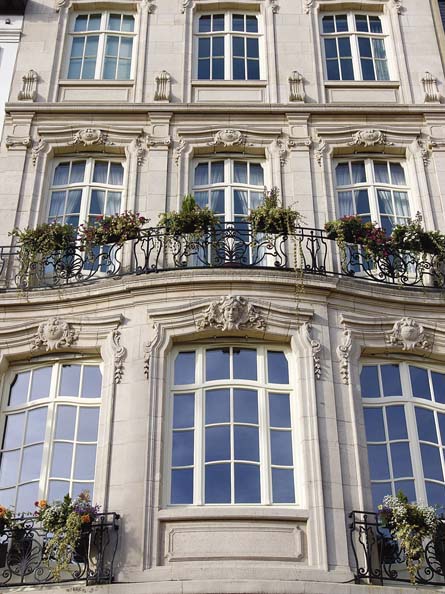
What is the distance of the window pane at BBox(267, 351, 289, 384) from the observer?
12305 mm

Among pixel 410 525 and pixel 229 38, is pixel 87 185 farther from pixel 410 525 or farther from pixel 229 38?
pixel 410 525

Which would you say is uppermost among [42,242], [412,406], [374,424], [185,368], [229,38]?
[229,38]

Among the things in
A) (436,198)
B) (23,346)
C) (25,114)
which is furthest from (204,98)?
(23,346)

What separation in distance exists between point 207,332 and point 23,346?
2.56m

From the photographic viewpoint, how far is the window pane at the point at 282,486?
11289 mm

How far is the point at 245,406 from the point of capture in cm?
1198

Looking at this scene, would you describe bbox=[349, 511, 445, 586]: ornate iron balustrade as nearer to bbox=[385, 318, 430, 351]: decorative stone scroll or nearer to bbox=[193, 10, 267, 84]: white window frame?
bbox=[385, 318, 430, 351]: decorative stone scroll

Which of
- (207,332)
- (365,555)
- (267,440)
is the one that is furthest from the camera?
(207,332)

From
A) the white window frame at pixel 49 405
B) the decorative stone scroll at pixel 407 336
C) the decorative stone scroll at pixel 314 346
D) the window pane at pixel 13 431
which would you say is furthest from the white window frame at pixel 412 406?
the window pane at pixel 13 431

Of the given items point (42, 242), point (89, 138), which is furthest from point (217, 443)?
point (89, 138)

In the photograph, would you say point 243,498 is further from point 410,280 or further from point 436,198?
point 436,198

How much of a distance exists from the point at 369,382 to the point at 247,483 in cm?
236

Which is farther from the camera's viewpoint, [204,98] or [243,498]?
[204,98]

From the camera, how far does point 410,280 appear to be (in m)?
13.7
